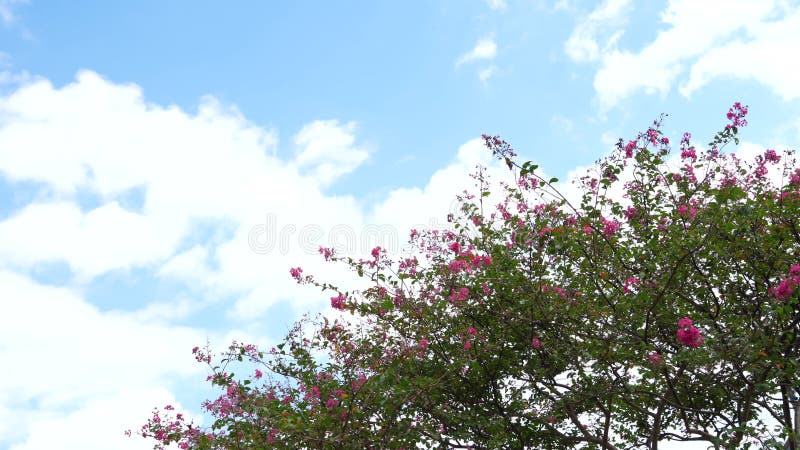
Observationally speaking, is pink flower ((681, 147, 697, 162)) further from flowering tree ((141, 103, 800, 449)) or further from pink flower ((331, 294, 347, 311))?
pink flower ((331, 294, 347, 311))

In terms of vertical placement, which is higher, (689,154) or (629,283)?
(689,154)

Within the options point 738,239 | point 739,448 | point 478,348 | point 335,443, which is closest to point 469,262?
point 478,348

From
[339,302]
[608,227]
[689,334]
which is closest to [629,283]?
[608,227]

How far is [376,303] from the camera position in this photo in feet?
28.5

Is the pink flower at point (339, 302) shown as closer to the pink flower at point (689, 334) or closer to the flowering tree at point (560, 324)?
the flowering tree at point (560, 324)

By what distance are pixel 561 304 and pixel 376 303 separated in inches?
99.9

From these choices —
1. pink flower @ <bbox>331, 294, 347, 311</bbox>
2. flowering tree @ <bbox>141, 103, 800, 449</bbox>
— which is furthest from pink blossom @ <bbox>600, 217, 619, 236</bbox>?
pink flower @ <bbox>331, 294, 347, 311</bbox>

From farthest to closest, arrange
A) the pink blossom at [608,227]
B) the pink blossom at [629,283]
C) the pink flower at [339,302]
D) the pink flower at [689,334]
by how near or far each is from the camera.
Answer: the pink flower at [339,302] → the pink blossom at [608,227] → the pink blossom at [629,283] → the pink flower at [689,334]

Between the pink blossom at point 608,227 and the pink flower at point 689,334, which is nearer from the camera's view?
the pink flower at point 689,334

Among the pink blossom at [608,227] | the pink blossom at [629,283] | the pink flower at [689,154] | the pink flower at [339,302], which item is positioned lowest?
the pink blossom at [629,283]

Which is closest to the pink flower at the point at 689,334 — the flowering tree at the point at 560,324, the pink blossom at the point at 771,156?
the flowering tree at the point at 560,324

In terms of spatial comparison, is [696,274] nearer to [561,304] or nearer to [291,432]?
[561,304]

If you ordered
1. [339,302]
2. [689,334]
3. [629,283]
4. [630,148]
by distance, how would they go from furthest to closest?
[630,148] < [339,302] < [629,283] < [689,334]

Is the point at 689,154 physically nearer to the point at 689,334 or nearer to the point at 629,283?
the point at 629,283
